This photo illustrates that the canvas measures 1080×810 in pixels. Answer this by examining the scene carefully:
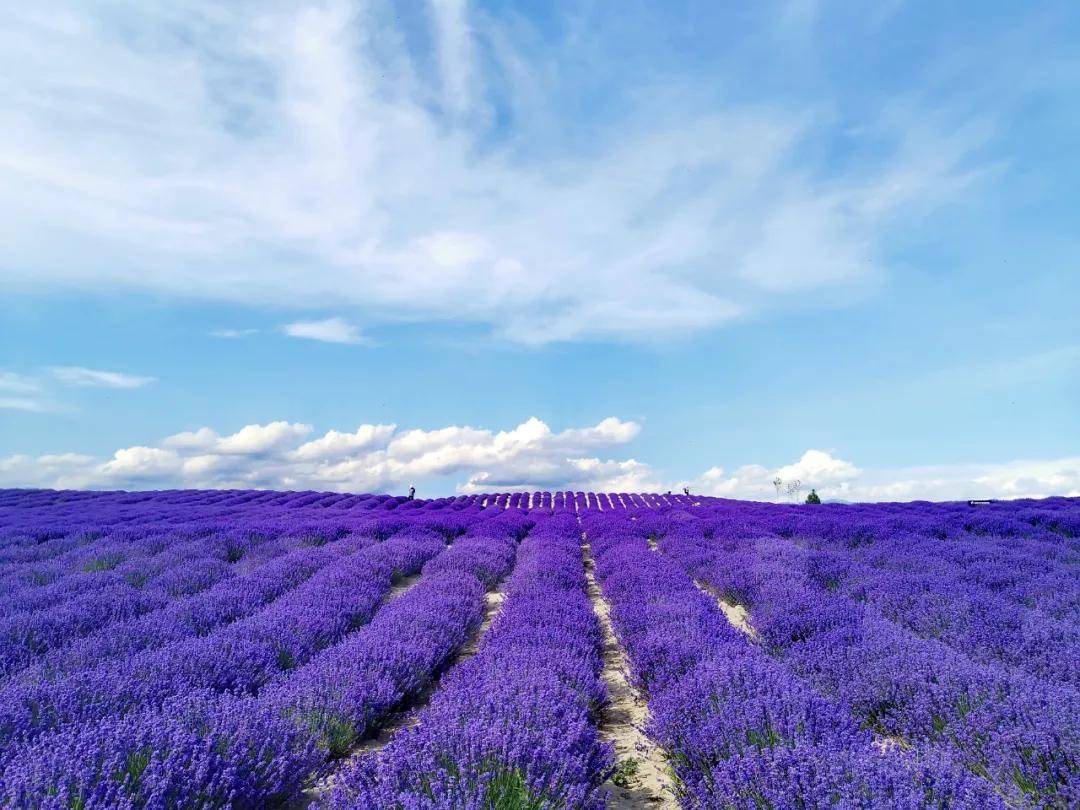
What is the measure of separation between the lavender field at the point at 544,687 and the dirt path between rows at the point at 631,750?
18 mm

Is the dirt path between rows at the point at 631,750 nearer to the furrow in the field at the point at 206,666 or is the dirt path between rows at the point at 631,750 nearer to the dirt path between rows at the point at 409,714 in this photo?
the dirt path between rows at the point at 409,714

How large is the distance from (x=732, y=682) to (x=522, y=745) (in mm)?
1207

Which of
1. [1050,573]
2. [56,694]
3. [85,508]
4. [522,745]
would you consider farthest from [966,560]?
[85,508]

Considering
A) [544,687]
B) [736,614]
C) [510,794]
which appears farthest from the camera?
[736,614]

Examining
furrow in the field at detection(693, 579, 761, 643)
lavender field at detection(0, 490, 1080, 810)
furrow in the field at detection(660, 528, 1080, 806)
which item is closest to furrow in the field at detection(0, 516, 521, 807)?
lavender field at detection(0, 490, 1080, 810)

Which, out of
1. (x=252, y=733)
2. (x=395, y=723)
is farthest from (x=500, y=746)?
(x=395, y=723)

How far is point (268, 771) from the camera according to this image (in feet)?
7.34

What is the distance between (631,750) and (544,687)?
709mm

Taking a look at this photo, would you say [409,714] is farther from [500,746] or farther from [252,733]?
[500,746]

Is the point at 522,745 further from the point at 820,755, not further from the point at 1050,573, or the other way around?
the point at 1050,573

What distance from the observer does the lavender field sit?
205 centimetres

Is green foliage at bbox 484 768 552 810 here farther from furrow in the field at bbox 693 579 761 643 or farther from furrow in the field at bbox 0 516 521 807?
furrow in the field at bbox 693 579 761 643

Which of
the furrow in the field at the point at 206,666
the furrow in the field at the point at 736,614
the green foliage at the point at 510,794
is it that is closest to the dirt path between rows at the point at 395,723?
the green foliage at the point at 510,794

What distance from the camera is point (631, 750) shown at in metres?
3.12
